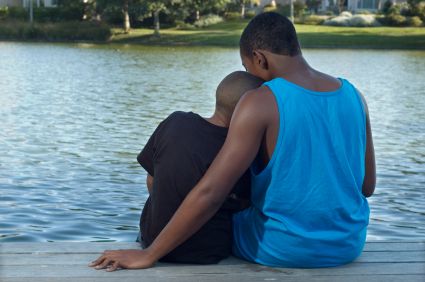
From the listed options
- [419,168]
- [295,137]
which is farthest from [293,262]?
[419,168]

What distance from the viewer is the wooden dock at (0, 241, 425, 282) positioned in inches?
143

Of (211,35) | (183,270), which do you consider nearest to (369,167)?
(183,270)

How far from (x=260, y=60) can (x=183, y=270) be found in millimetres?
957

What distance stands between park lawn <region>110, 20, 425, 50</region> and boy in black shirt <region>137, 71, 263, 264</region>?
47572 millimetres

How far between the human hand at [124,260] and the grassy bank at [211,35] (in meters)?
47.9

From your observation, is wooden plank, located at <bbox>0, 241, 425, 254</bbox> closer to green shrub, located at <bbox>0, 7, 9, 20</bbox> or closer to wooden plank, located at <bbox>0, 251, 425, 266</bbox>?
wooden plank, located at <bbox>0, 251, 425, 266</bbox>

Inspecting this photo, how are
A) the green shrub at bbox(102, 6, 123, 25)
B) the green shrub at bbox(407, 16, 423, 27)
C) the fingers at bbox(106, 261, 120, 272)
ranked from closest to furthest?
the fingers at bbox(106, 261, 120, 272)
the green shrub at bbox(102, 6, 123, 25)
the green shrub at bbox(407, 16, 423, 27)

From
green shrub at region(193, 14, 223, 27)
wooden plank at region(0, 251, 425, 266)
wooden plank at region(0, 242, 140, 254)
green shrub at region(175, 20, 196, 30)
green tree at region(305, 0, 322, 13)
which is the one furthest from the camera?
green tree at region(305, 0, 322, 13)

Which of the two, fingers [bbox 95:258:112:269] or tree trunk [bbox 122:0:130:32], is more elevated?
fingers [bbox 95:258:112:269]

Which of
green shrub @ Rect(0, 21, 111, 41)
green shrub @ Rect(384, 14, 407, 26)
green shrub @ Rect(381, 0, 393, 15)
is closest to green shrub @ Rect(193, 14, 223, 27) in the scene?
green shrub @ Rect(0, 21, 111, 41)

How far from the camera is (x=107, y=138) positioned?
47.3 ft

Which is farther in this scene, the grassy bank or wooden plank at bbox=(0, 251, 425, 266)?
the grassy bank

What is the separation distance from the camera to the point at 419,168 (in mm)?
11938

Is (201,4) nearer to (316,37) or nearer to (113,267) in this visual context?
(316,37)
